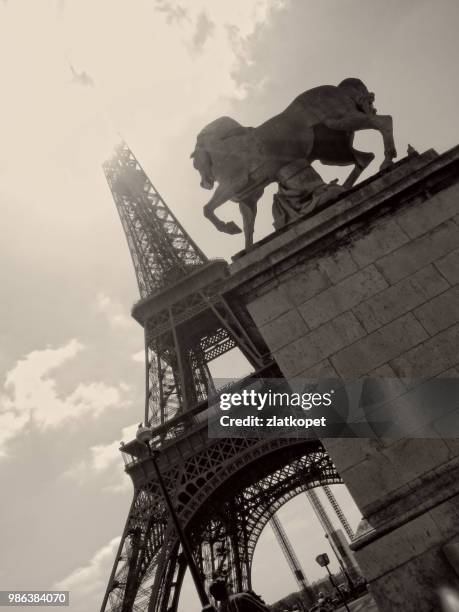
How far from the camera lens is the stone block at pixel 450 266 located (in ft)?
14.2

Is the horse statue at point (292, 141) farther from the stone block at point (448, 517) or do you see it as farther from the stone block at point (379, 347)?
Result: the stone block at point (448, 517)

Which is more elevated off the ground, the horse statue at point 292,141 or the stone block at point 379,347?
the horse statue at point 292,141

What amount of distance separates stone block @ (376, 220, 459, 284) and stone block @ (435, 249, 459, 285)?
0.05m

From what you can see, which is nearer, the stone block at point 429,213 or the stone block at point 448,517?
the stone block at point 448,517

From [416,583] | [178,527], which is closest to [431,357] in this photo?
[416,583]

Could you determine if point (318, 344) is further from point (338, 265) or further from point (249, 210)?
point (249, 210)

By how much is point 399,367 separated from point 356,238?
161 cm

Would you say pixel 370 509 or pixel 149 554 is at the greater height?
pixel 149 554

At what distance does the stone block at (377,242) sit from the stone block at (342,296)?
0.15 metres

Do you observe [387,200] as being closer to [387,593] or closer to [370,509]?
[370,509]

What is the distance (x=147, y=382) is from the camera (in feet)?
104

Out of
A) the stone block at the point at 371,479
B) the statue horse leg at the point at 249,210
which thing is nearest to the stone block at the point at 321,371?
the stone block at the point at 371,479

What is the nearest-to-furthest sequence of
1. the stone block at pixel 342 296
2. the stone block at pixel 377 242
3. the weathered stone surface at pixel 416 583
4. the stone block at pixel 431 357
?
the weathered stone surface at pixel 416 583 → the stone block at pixel 431 357 → the stone block at pixel 342 296 → the stone block at pixel 377 242

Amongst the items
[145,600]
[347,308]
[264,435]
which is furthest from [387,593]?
[145,600]
